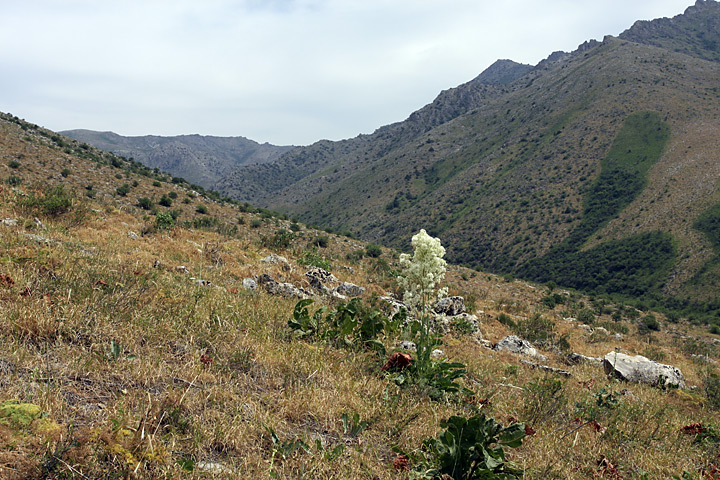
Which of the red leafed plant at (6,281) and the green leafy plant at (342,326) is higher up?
the red leafed plant at (6,281)

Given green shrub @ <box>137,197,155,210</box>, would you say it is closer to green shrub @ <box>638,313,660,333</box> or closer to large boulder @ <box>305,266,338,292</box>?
large boulder @ <box>305,266,338,292</box>

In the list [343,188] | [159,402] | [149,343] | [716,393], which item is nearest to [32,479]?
[159,402]

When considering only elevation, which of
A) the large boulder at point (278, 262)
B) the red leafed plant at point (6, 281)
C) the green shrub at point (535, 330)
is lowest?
the green shrub at point (535, 330)

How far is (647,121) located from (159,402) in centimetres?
12419

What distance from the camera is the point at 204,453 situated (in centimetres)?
263

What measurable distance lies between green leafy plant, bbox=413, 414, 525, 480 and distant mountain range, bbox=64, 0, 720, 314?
6588 cm

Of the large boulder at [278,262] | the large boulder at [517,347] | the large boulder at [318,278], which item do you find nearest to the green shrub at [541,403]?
the large boulder at [517,347]

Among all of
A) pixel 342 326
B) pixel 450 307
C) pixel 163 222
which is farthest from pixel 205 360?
pixel 163 222

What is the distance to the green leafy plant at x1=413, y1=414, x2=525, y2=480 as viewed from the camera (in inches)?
109

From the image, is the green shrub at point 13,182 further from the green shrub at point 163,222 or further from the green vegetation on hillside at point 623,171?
the green vegetation on hillside at point 623,171

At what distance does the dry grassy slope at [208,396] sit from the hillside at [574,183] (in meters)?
64.0

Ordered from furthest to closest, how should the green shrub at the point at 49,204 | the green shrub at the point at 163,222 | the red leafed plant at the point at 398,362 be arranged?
1. the green shrub at the point at 163,222
2. the green shrub at the point at 49,204
3. the red leafed plant at the point at 398,362

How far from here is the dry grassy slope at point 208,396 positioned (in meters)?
2.44

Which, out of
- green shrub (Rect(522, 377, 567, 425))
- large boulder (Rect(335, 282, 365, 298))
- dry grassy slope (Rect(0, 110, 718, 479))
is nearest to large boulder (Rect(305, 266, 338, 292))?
large boulder (Rect(335, 282, 365, 298))
